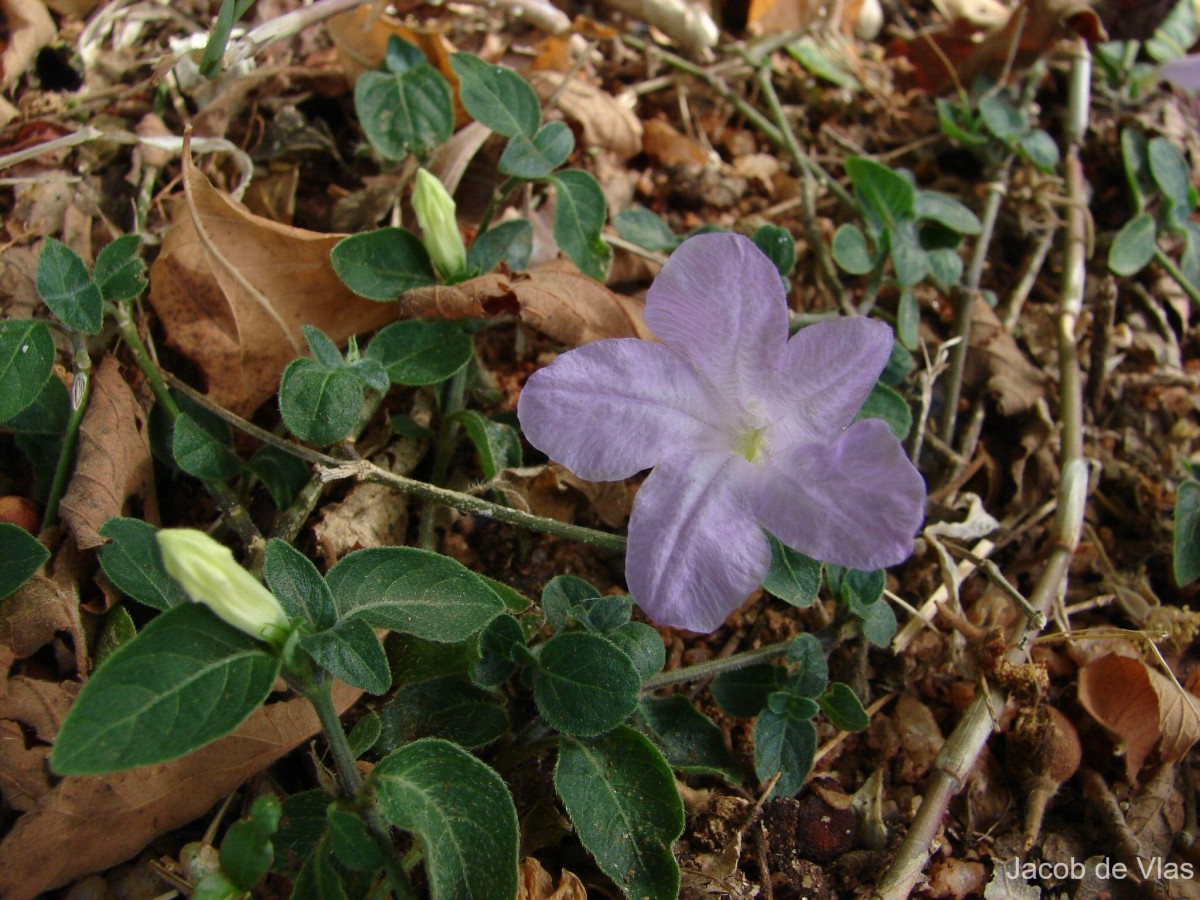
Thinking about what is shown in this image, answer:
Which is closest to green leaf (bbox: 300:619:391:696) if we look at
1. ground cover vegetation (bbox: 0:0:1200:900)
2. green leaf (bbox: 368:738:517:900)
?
ground cover vegetation (bbox: 0:0:1200:900)

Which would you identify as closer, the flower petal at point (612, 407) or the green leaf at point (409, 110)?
→ the flower petal at point (612, 407)

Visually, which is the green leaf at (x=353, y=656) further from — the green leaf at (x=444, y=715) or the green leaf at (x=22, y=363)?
the green leaf at (x=22, y=363)

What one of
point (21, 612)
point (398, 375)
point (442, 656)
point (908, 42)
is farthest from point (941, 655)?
point (908, 42)

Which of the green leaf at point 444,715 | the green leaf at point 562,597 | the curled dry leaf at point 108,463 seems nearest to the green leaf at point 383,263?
the curled dry leaf at point 108,463

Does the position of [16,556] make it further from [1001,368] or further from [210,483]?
[1001,368]

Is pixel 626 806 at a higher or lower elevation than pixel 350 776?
lower

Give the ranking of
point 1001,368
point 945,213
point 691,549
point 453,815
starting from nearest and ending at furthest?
point 453,815 < point 691,549 < point 945,213 < point 1001,368

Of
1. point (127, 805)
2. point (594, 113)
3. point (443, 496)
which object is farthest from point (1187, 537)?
point (127, 805)

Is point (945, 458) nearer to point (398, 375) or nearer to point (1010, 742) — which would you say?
point (1010, 742)
